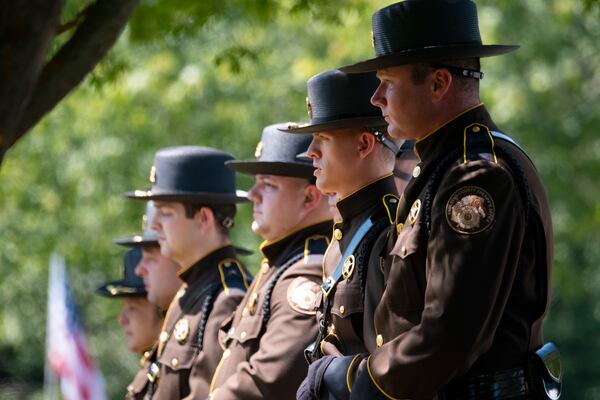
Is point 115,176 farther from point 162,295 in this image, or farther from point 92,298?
point 162,295

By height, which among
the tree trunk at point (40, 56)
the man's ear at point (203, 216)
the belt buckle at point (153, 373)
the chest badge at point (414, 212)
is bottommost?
the belt buckle at point (153, 373)

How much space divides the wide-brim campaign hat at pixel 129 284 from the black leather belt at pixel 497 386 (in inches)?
207

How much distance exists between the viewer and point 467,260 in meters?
3.98

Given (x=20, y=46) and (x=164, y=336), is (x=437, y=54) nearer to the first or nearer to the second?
(x=20, y=46)

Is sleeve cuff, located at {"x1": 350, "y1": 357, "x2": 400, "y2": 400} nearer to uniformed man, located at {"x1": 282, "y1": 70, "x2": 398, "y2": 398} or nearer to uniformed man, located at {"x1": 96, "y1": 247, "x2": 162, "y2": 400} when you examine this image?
uniformed man, located at {"x1": 282, "y1": 70, "x2": 398, "y2": 398}

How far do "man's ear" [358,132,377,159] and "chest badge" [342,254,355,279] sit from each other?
501 millimetres

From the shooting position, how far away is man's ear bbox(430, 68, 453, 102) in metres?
4.38

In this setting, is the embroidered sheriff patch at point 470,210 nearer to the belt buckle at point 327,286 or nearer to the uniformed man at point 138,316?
the belt buckle at point 327,286

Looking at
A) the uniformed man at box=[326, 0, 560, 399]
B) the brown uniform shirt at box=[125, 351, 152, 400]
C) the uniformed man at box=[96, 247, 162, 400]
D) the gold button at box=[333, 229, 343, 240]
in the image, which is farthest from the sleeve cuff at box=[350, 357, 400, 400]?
the uniformed man at box=[96, 247, 162, 400]

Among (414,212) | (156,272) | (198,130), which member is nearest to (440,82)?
(414,212)

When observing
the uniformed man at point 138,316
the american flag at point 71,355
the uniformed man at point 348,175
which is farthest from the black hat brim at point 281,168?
the american flag at point 71,355

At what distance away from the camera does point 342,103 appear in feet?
17.4

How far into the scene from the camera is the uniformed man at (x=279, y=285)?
19.2 feet

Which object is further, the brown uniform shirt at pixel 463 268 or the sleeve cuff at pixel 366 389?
the sleeve cuff at pixel 366 389
